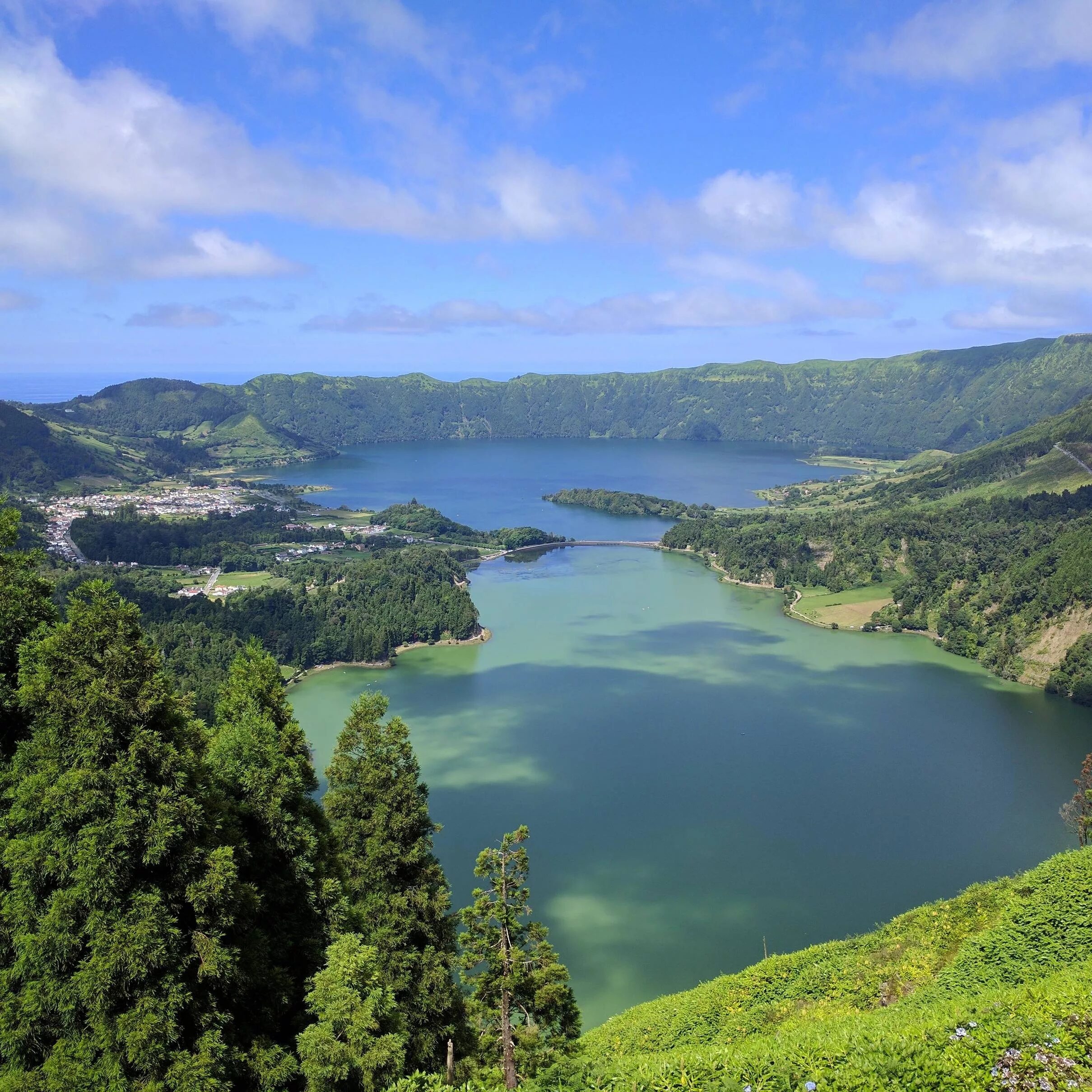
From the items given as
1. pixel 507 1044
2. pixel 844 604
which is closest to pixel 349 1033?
pixel 507 1044

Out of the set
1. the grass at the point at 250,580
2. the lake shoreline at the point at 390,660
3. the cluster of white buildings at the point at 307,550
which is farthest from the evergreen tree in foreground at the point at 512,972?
the cluster of white buildings at the point at 307,550

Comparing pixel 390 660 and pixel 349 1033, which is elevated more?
pixel 349 1033

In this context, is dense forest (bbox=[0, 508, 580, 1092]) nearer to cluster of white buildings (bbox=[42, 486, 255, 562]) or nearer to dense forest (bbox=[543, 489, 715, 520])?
cluster of white buildings (bbox=[42, 486, 255, 562])

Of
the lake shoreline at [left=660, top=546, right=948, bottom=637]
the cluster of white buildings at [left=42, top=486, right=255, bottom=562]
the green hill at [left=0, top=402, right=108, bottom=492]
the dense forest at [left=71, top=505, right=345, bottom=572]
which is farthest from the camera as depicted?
the green hill at [left=0, top=402, right=108, bottom=492]

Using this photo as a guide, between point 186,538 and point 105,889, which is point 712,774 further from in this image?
point 186,538

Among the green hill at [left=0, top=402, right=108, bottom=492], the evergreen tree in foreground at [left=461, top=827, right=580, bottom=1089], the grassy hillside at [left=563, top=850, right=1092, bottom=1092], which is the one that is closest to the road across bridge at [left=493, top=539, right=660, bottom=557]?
the grassy hillside at [left=563, top=850, right=1092, bottom=1092]

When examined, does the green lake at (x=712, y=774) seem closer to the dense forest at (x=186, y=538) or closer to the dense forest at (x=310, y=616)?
the dense forest at (x=310, y=616)
